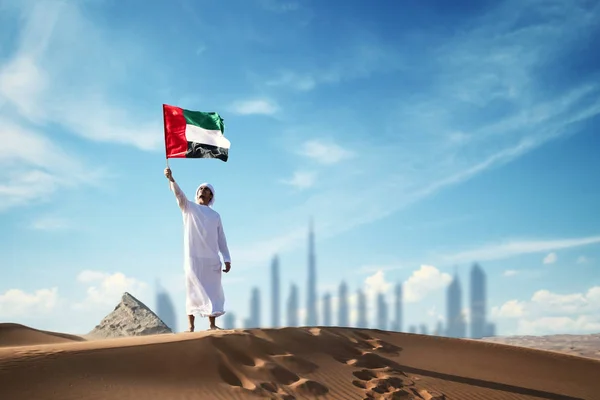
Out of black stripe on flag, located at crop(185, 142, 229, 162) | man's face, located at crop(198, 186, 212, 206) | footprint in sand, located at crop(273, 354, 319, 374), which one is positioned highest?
black stripe on flag, located at crop(185, 142, 229, 162)

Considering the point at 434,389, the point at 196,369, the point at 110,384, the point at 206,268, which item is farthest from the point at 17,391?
the point at 434,389

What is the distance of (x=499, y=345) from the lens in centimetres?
1361

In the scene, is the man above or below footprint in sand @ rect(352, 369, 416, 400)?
above

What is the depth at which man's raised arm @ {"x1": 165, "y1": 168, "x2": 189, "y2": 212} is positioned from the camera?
11344 millimetres

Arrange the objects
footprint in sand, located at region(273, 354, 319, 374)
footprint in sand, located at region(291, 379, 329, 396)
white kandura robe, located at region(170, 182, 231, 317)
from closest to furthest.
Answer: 1. footprint in sand, located at region(291, 379, 329, 396)
2. footprint in sand, located at region(273, 354, 319, 374)
3. white kandura robe, located at region(170, 182, 231, 317)

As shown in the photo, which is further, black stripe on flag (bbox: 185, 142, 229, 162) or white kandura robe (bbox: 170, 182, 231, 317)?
black stripe on flag (bbox: 185, 142, 229, 162)

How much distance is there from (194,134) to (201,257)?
2687mm

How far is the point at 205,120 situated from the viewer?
12.9 m

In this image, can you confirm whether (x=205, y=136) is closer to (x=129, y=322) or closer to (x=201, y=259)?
(x=201, y=259)

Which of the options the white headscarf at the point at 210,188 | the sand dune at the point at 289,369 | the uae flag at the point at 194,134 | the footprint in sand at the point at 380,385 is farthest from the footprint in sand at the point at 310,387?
the uae flag at the point at 194,134

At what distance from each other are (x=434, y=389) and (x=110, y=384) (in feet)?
17.5

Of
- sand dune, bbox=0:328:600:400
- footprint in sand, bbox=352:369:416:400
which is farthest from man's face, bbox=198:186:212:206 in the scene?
footprint in sand, bbox=352:369:416:400

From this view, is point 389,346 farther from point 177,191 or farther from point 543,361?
point 177,191

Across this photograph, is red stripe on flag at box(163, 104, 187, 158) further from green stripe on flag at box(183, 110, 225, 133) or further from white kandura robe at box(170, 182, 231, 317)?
white kandura robe at box(170, 182, 231, 317)
